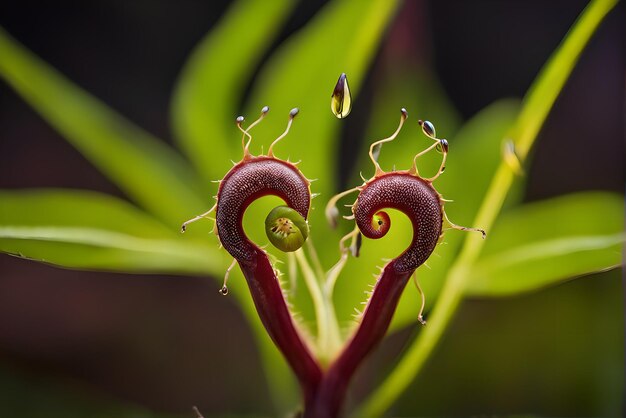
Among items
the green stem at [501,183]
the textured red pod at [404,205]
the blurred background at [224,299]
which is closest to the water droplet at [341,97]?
the textured red pod at [404,205]

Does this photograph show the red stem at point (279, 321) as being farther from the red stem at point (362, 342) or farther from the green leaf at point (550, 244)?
the green leaf at point (550, 244)

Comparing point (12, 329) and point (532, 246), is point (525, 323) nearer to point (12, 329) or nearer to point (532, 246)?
point (532, 246)

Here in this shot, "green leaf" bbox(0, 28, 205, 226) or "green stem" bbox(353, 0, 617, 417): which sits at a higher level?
"green leaf" bbox(0, 28, 205, 226)


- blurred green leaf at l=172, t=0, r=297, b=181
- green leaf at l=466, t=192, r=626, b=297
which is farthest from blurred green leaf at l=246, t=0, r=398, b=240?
green leaf at l=466, t=192, r=626, b=297

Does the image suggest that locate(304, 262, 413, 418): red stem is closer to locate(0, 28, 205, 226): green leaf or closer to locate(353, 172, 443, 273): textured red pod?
locate(353, 172, 443, 273): textured red pod

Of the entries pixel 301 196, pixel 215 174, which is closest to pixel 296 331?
pixel 301 196

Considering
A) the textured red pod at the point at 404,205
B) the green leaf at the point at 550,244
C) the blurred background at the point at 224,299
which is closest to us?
the textured red pod at the point at 404,205
